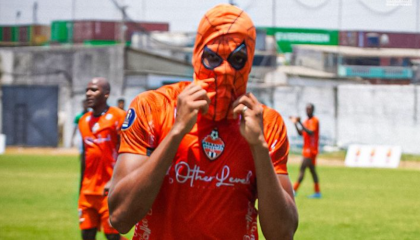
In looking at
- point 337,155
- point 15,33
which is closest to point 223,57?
point 337,155

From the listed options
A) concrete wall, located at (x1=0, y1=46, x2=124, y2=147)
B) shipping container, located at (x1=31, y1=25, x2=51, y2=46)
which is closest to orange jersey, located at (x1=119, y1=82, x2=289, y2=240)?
concrete wall, located at (x1=0, y1=46, x2=124, y2=147)

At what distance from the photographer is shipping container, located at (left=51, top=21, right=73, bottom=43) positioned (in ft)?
146

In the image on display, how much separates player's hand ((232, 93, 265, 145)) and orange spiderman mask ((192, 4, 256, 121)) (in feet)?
0.37

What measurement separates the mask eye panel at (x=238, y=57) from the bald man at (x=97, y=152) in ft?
22.2

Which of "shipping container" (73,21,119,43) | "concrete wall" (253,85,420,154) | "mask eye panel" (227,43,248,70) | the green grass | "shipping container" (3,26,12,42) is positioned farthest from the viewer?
"shipping container" (73,21,119,43)

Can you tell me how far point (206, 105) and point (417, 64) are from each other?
39487mm

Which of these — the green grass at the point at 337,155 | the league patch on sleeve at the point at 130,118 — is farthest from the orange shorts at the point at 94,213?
the green grass at the point at 337,155

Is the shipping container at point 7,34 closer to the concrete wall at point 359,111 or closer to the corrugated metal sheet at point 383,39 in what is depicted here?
the concrete wall at point 359,111

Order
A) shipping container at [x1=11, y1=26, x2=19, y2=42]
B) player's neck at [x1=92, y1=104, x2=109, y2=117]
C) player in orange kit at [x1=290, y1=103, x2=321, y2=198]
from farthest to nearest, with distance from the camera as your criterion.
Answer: shipping container at [x1=11, y1=26, x2=19, y2=42], player in orange kit at [x1=290, y1=103, x2=321, y2=198], player's neck at [x1=92, y1=104, x2=109, y2=117]

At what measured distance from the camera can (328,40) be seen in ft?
138

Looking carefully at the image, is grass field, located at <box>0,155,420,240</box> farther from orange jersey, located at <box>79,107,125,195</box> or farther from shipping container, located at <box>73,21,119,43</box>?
shipping container, located at <box>73,21,119,43</box>

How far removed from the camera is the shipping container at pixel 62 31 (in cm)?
4444

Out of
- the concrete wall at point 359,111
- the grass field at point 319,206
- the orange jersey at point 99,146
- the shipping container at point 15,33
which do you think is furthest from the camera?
the shipping container at point 15,33

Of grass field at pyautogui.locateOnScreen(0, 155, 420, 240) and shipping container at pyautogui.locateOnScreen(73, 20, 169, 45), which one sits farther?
shipping container at pyautogui.locateOnScreen(73, 20, 169, 45)
